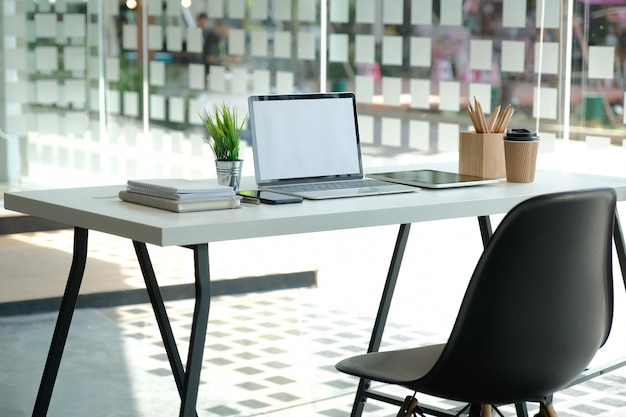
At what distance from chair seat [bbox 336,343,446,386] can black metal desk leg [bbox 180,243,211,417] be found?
0.27 m

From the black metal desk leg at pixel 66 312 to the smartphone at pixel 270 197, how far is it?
0.39m

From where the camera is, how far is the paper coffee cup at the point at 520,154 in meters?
2.82

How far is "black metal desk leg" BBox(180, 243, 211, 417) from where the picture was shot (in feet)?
6.75

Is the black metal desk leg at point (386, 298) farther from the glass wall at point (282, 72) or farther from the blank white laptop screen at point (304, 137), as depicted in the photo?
the glass wall at point (282, 72)

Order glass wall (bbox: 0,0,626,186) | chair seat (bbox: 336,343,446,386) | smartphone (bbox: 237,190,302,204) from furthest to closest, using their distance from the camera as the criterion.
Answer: glass wall (bbox: 0,0,626,186)
smartphone (bbox: 237,190,302,204)
chair seat (bbox: 336,343,446,386)

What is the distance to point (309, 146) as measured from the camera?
2.68 meters

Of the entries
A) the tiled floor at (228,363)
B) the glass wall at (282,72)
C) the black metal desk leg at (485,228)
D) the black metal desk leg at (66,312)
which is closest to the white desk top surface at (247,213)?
the black metal desk leg at (66,312)

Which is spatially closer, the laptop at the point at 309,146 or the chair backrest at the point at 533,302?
the chair backrest at the point at 533,302

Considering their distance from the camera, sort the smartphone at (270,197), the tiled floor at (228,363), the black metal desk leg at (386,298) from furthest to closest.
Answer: the tiled floor at (228,363) → the black metal desk leg at (386,298) → the smartphone at (270,197)

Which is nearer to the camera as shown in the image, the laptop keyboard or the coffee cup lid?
the laptop keyboard

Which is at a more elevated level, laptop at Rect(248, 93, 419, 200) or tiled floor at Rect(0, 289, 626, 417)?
laptop at Rect(248, 93, 419, 200)

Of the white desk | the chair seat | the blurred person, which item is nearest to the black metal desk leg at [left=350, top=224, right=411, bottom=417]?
the white desk

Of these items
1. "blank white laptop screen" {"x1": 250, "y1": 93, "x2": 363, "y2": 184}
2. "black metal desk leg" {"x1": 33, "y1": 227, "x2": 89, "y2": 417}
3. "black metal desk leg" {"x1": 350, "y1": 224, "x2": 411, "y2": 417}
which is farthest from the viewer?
"black metal desk leg" {"x1": 350, "y1": 224, "x2": 411, "y2": 417}

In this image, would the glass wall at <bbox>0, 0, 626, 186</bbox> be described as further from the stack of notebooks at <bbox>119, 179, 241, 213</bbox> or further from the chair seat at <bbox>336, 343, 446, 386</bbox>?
the chair seat at <bbox>336, 343, 446, 386</bbox>
